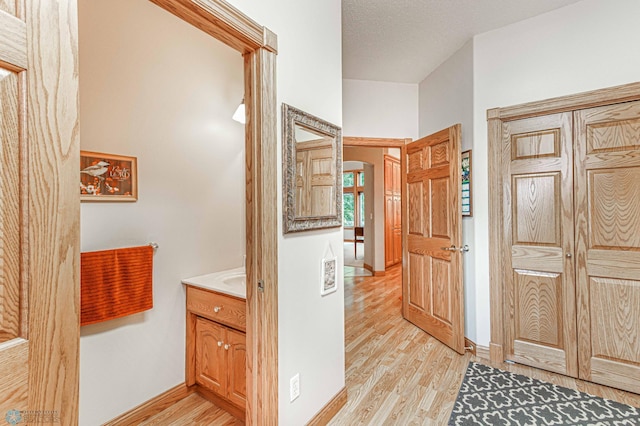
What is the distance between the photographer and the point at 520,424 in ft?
6.09

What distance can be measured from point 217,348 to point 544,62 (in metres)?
3.24

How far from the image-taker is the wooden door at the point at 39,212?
0.69m

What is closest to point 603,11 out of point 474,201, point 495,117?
point 495,117

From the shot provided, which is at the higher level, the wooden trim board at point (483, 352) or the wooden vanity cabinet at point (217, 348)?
the wooden vanity cabinet at point (217, 348)

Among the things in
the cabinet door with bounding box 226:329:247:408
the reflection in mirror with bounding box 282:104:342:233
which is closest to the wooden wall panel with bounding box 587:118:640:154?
the reflection in mirror with bounding box 282:104:342:233

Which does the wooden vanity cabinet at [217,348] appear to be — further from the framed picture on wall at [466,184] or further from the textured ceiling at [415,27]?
the textured ceiling at [415,27]

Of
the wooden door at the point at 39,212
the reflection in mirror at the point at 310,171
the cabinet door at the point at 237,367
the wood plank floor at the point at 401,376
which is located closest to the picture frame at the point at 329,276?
the reflection in mirror at the point at 310,171

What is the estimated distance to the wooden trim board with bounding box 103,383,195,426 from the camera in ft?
6.17

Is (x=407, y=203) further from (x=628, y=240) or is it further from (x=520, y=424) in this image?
(x=520, y=424)

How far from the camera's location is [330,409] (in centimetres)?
191

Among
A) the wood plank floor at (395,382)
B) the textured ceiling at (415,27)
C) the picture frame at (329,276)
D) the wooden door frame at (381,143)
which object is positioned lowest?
the wood plank floor at (395,382)

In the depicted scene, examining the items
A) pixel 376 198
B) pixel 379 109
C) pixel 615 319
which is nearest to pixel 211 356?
pixel 615 319

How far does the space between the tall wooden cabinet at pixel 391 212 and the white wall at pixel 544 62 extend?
3.51 metres

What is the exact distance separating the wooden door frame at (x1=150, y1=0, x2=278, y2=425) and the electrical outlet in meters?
0.13
